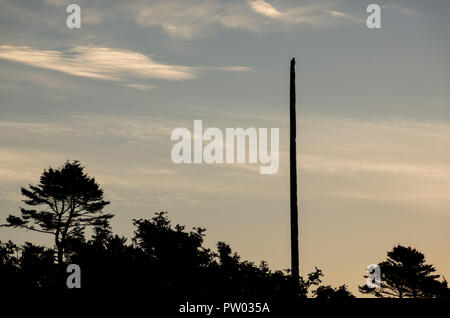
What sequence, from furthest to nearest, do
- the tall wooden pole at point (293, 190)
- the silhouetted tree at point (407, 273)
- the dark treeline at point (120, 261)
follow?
the silhouetted tree at point (407, 273)
the dark treeline at point (120, 261)
the tall wooden pole at point (293, 190)

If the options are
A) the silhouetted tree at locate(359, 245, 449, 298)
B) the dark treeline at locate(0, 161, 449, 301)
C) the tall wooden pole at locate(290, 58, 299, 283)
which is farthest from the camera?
the silhouetted tree at locate(359, 245, 449, 298)

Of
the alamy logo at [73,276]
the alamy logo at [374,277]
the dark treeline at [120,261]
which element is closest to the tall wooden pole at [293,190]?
the dark treeline at [120,261]

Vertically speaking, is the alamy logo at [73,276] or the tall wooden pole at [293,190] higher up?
the tall wooden pole at [293,190]

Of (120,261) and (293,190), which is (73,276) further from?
(293,190)

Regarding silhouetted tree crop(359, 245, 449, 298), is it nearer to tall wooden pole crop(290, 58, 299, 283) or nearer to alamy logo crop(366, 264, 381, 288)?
alamy logo crop(366, 264, 381, 288)

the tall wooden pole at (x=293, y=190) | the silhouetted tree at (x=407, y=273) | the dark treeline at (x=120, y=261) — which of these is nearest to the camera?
the tall wooden pole at (x=293, y=190)

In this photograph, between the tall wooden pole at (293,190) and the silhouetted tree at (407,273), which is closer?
the tall wooden pole at (293,190)

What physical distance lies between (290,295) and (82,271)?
23799mm

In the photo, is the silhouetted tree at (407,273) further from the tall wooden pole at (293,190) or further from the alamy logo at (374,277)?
the tall wooden pole at (293,190)

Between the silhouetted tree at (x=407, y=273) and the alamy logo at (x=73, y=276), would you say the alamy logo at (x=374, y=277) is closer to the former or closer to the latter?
the silhouetted tree at (x=407, y=273)

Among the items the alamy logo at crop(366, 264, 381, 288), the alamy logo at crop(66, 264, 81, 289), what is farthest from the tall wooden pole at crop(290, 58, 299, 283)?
the alamy logo at crop(366, 264, 381, 288)
